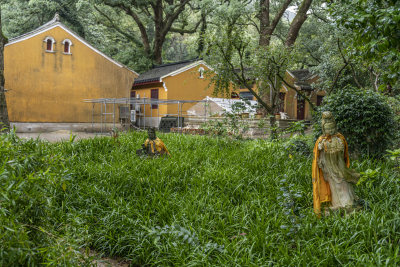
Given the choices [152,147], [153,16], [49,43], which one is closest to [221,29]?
[152,147]

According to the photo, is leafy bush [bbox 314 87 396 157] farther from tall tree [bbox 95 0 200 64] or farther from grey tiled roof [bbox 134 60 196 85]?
tall tree [bbox 95 0 200 64]

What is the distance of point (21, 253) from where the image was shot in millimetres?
2338

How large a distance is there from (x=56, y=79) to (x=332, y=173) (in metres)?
20.3

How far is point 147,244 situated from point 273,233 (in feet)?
5.13

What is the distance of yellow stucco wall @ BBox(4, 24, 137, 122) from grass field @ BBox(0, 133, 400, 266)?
15.1m

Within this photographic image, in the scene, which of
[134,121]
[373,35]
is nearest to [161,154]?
[373,35]

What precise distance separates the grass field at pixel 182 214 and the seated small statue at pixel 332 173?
0.80 feet

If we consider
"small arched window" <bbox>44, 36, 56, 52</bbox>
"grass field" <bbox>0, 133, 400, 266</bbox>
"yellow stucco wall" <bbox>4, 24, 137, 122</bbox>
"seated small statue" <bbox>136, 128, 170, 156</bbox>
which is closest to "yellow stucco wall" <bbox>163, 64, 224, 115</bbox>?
"yellow stucco wall" <bbox>4, 24, 137, 122</bbox>

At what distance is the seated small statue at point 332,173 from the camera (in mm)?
4094

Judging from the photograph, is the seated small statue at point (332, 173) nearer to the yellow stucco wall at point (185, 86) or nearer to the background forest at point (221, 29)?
the background forest at point (221, 29)

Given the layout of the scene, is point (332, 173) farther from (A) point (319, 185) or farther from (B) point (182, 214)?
(B) point (182, 214)

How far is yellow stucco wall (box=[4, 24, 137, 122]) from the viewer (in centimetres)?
1905

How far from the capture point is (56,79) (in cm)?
2056

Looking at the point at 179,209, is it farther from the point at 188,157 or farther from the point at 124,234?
the point at 188,157
